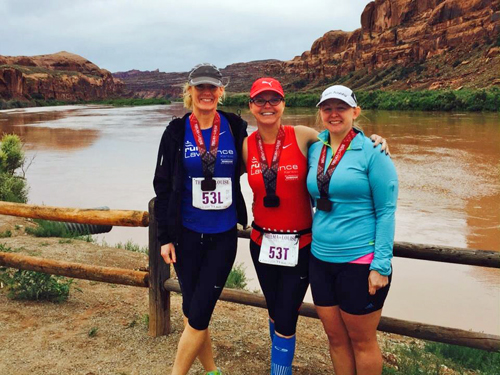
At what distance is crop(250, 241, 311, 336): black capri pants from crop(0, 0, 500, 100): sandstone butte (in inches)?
2206

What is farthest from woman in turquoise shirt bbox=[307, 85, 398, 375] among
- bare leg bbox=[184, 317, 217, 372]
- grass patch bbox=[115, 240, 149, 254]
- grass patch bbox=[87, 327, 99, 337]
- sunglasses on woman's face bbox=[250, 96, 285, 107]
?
grass patch bbox=[115, 240, 149, 254]

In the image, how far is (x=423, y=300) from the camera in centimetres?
535

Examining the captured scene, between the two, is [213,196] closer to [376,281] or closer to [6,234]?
[376,281]

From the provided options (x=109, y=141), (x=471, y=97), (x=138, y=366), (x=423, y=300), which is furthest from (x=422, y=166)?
(x=471, y=97)

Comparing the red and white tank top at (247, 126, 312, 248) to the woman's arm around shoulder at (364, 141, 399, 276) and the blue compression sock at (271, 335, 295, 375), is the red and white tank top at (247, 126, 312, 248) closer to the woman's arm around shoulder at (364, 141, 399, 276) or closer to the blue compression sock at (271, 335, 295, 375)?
the woman's arm around shoulder at (364, 141, 399, 276)

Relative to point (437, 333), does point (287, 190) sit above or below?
above

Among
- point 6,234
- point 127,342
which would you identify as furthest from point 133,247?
point 127,342

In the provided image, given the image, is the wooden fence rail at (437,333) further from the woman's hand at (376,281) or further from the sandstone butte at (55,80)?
the sandstone butte at (55,80)

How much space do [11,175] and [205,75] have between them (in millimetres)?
8886

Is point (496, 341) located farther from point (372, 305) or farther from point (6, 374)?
point (6, 374)

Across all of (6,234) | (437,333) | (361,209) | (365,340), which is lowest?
(6,234)

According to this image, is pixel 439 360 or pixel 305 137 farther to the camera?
pixel 439 360

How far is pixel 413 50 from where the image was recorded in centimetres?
9788

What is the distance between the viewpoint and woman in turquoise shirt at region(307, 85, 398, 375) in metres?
2.48
